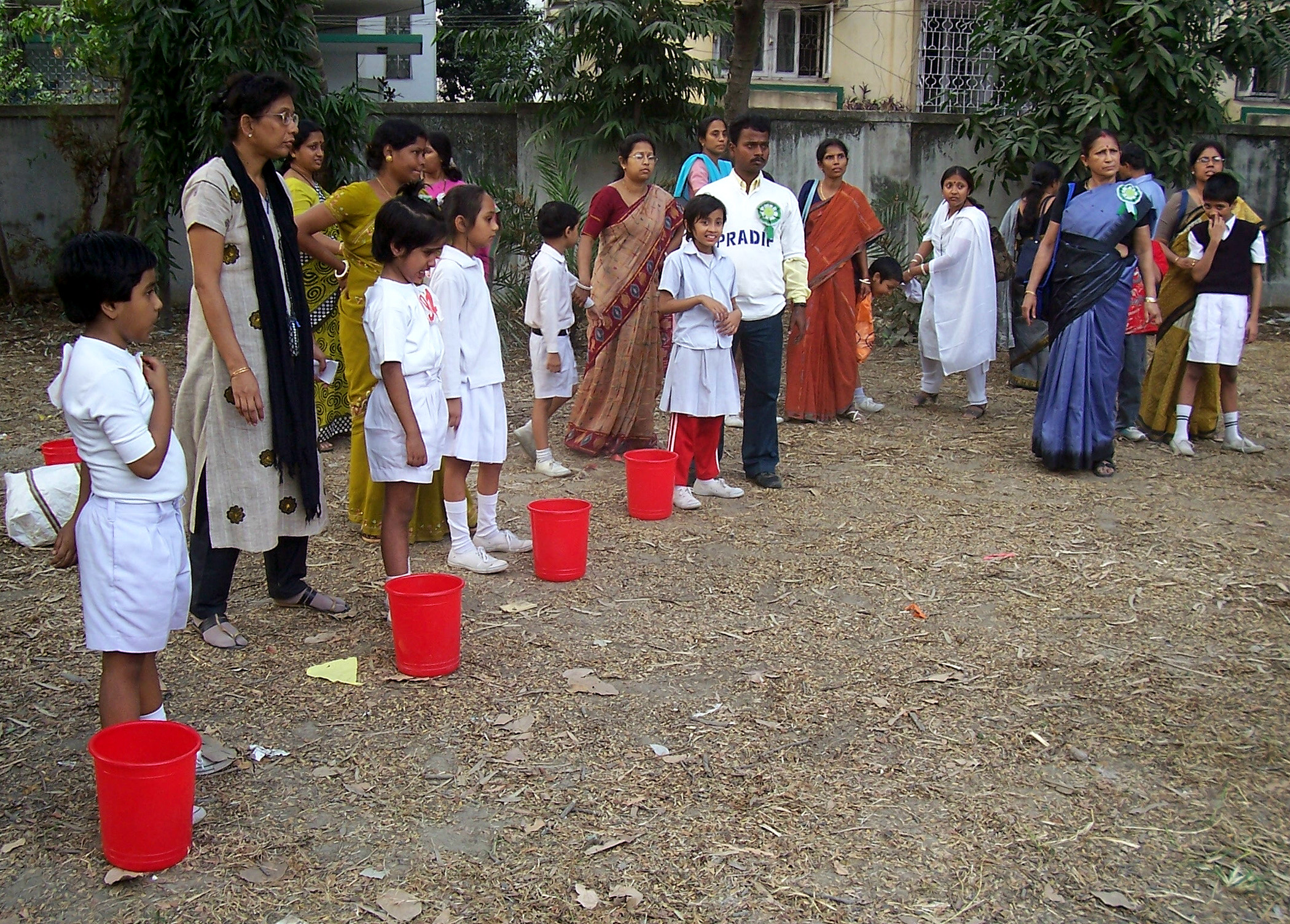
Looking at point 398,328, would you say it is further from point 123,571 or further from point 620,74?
point 620,74

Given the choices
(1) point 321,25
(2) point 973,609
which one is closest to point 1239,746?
(2) point 973,609

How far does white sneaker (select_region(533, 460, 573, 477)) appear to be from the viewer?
Result: 6180 millimetres

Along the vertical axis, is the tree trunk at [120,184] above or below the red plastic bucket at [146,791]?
above

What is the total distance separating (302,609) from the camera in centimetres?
421

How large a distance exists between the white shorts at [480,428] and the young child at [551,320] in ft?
4.46

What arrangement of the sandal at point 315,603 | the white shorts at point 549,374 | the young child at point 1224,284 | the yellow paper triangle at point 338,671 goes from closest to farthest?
1. the yellow paper triangle at point 338,671
2. the sandal at point 315,603
3. the white shorts at point 549,374
4. the young child at point 1224,284

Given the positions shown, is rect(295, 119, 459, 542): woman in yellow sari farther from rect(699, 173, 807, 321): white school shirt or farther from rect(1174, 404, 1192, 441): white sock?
rect(1174, 404, 1192, 441): white sock

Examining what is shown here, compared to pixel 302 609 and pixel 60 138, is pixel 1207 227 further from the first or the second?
pixel 60 138

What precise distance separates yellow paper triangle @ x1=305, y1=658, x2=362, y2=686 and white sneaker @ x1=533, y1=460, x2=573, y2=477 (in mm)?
2527

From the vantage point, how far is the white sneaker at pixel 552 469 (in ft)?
20.3

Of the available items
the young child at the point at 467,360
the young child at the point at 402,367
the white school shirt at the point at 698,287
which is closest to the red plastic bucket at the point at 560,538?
the young child at the point at 467,360

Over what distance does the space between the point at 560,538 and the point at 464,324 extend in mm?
946

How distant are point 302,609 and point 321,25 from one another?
469 inches

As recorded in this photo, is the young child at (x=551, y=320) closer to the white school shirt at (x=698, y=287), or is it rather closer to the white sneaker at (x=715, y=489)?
the white school shirt at (x=698, y=287)
